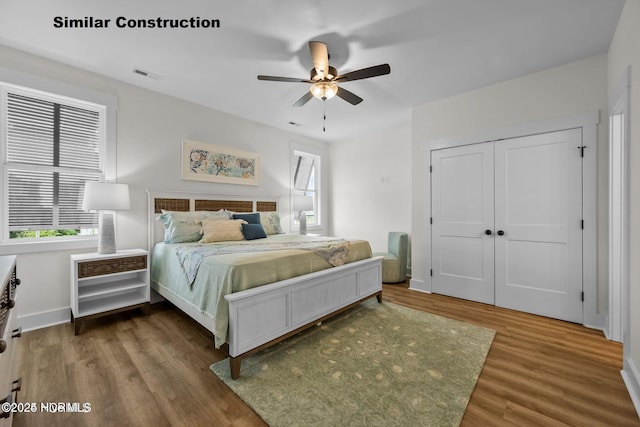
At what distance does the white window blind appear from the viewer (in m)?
2.61

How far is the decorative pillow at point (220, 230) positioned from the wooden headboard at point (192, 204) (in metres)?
0.60

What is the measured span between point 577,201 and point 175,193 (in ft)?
15.5

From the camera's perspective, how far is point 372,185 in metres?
5.24

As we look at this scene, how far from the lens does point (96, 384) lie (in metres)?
1.79

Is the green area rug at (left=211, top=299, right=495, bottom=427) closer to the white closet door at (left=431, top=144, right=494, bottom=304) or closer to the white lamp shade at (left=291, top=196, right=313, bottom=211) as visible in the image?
the white closet door at (left=431, top=144, right=494, bottom=304)

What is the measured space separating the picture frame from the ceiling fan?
184cm

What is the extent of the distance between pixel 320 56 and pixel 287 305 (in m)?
2.11

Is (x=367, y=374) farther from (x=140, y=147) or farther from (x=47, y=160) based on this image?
(x=47, y=160)

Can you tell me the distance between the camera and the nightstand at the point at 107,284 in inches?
101

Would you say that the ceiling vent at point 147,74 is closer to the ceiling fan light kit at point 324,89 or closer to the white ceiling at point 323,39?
the white ceiling at point 323,39

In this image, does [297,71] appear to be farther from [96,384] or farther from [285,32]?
[96,384]

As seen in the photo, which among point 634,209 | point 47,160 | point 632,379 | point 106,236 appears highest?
point 47,160

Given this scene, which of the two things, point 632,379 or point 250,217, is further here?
point 250,217

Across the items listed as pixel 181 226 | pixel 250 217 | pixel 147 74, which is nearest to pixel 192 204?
pixel 181 226
